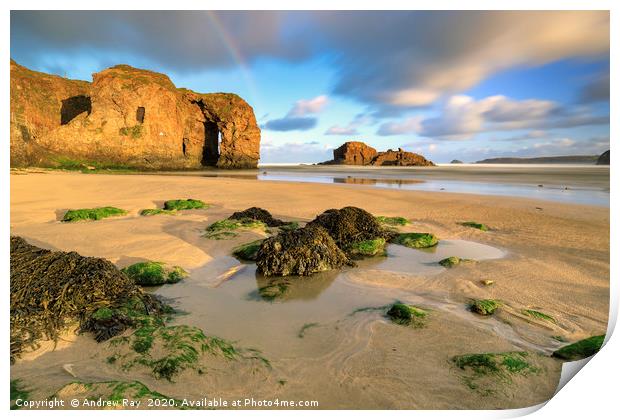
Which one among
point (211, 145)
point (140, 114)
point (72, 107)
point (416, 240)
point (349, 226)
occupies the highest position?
point (72, 107)

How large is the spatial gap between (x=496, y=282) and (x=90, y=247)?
710 cm

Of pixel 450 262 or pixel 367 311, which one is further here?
pixel 450 262

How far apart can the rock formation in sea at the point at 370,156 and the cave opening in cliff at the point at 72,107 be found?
79.4m

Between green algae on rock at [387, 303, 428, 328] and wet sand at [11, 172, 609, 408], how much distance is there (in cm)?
12

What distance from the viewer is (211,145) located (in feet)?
187

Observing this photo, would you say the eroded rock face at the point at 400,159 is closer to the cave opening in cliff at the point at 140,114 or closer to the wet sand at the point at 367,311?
the cave opening in cliff at the point at 140,114

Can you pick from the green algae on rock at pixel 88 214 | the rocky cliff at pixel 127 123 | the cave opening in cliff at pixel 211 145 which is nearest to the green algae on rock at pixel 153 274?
the green algae on rock at pixel 88 214

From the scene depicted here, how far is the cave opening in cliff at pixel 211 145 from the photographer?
183ft

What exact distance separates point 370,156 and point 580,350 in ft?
373

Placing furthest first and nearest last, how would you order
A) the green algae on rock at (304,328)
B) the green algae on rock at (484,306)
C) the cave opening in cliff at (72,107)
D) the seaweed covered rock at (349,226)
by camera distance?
the cave opening in cliff at (72,107), the seaweed covered rock at (349,226), the green algae on rock at (484,306), the green algae on rock at (304,328)

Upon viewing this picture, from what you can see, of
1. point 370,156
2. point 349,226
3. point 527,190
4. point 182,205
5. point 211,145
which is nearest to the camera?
point 349,226

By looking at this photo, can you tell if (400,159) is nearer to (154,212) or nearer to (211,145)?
(211,145)

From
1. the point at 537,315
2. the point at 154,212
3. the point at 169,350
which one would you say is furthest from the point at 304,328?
the point at 154,212

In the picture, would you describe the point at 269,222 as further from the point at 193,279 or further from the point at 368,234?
the point at 193,279
